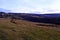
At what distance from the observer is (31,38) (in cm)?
1549

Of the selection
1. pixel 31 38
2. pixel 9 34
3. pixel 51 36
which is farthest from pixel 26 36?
pixel 51 36

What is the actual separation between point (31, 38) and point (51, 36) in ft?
9.22

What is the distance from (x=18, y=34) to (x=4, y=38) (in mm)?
1972

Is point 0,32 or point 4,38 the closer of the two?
point 4,38

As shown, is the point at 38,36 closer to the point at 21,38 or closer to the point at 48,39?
the point at 48,39

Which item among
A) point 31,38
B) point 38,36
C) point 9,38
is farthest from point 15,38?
point 38,36

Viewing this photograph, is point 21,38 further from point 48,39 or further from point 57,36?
point 57,36

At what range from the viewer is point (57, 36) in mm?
17469

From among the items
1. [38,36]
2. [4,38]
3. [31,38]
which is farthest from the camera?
[38,36]

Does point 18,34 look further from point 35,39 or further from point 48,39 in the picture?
point 48,39

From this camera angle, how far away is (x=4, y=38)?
14.5m

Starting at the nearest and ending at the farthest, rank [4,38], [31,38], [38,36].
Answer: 1. [4,38]
2. [31,38]
3. [38,36]

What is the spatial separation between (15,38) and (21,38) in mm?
558

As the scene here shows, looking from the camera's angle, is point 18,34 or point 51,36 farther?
point 51,36
